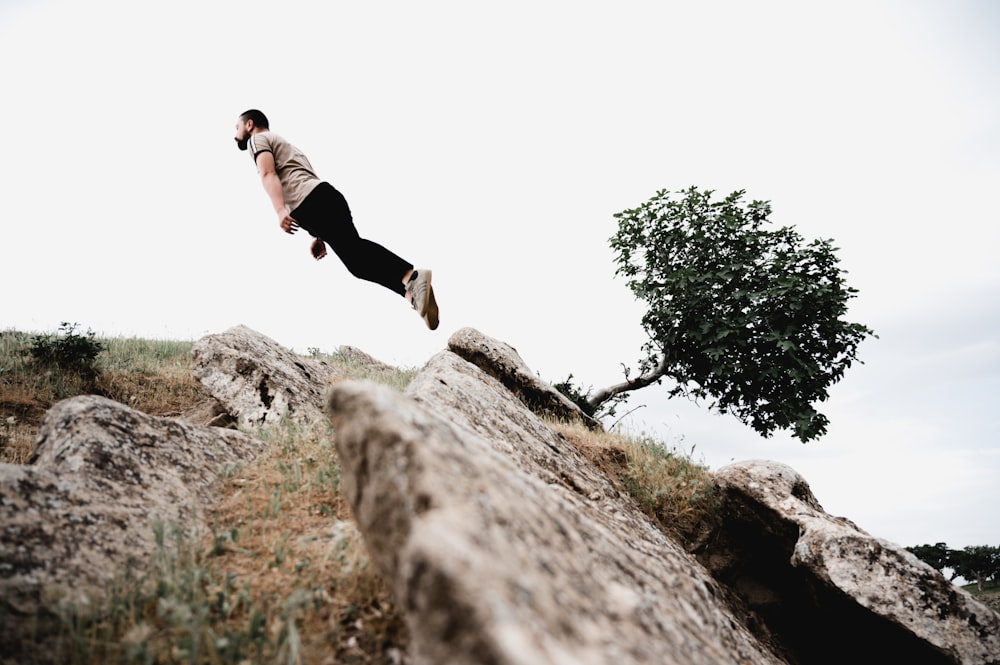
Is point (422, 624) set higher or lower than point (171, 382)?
higher

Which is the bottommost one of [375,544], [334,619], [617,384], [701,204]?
[334,619]

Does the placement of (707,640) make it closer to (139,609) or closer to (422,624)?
(422,624)

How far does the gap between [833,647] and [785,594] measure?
72cm

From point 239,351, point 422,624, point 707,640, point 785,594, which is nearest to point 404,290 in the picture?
point 239,351

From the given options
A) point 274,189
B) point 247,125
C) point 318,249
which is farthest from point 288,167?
point 318,249

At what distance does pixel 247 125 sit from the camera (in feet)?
22.0

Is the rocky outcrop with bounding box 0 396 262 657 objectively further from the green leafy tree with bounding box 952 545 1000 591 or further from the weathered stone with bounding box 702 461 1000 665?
the green leafy tree with bounding box 952 545 1000 591

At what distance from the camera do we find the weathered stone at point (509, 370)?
9.28 m

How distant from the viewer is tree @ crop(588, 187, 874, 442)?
13.3 metres

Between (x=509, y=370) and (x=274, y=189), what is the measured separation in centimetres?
483

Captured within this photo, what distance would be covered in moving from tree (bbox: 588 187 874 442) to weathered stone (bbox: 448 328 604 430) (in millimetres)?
5765

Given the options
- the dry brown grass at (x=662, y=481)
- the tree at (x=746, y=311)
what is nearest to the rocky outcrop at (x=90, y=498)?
the dry brown grass at (x=662, y=481)

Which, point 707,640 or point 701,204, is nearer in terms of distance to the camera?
point 707,640

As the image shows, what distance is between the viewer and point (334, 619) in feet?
8.10
